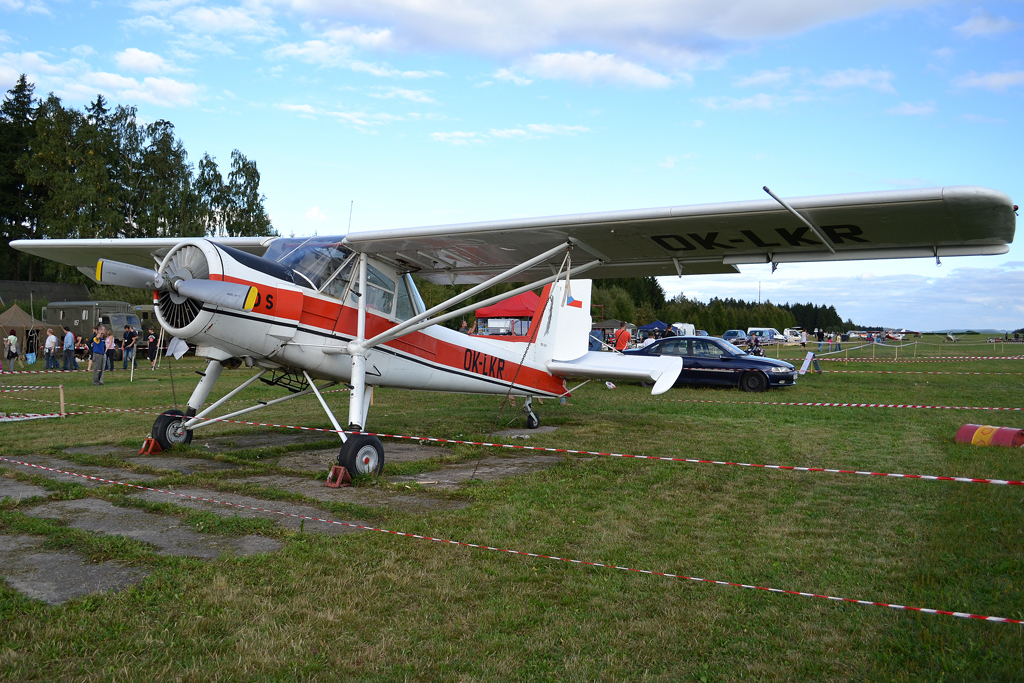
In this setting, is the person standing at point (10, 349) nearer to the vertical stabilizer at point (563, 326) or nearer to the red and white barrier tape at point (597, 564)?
the vertical stabilizer at point (563, 326)

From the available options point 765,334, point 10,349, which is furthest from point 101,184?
point 765,334

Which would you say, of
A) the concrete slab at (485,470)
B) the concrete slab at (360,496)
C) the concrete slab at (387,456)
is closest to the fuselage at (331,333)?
the concrete slab at (387,456)

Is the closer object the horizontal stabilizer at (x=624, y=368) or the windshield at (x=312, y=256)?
the windshield at (x=312, y=256)

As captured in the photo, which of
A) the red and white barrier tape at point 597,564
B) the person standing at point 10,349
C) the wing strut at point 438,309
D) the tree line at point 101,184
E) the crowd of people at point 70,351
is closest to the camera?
the red and white barrier tape at point 597,564

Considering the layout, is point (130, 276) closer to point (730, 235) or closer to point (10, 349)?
point (730, 235)

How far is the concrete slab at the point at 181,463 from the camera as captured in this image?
7.49 m

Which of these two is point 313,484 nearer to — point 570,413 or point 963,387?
point 570,413

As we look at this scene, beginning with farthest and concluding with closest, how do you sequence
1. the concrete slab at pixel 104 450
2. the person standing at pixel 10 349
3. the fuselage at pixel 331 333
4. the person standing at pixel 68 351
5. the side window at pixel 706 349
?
the person standing at pixel 10 349
the person standing at pixel 68 351
the side window at pixel 706 349
the concrete slab at pixel 104 450
the fuselage at pixel 331 333

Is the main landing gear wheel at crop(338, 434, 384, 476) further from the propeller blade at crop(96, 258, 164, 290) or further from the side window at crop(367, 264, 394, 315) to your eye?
the propeller blade at crop(96, 258, 164, 290)

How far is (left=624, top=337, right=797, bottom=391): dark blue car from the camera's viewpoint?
1847 cm

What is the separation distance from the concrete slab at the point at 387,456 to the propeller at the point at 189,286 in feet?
6.75

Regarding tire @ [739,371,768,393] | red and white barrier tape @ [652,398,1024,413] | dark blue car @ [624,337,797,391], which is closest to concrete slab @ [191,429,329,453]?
red and white barrier tape @ [652,398,1024,413]

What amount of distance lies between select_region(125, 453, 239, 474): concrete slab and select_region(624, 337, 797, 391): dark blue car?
47.0 feet

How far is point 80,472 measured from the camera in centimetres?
722
